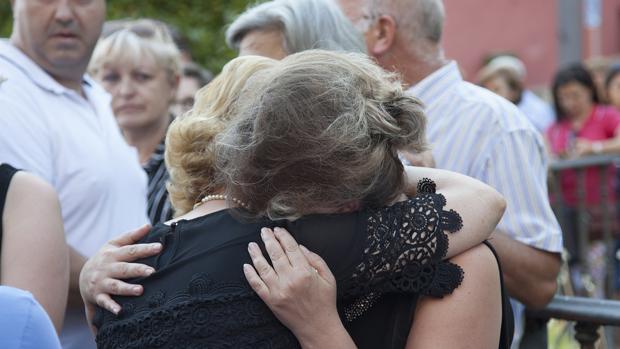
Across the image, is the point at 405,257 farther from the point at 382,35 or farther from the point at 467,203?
the point at 382,35

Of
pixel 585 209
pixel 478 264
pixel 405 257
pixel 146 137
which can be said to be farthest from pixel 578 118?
pixel 405 257

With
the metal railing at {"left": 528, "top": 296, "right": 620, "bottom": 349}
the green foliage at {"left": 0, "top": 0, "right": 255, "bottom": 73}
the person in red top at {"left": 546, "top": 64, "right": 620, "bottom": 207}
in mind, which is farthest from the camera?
the green foliage at {"left": 0, "top": 0, "right": 255, "bottom": 73}

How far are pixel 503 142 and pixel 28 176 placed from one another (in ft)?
4.74

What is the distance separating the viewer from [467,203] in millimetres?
2023

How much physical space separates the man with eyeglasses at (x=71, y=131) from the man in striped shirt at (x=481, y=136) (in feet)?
3.30

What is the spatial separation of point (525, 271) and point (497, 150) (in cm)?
39

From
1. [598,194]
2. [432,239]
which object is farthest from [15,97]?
[598,194]

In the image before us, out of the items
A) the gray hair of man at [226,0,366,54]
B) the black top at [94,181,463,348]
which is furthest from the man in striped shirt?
the black top at [94,181,463,348]

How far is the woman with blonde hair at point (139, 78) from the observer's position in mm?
4539

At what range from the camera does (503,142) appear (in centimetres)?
293

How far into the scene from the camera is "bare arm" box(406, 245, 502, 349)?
187cm

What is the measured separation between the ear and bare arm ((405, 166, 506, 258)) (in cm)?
116

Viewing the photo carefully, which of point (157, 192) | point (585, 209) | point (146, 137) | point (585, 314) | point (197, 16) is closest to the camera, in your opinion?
point (585, 314)

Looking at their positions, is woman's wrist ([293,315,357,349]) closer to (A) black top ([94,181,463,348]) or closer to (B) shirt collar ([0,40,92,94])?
(A) black top ([94,181,463,348])
